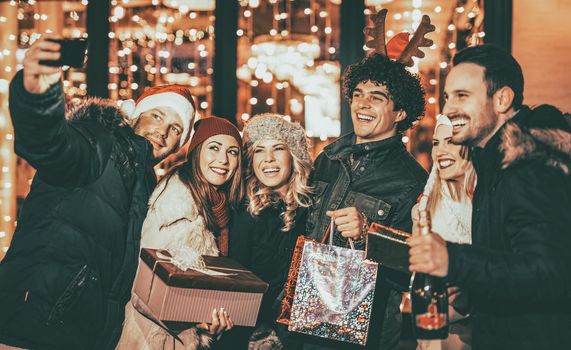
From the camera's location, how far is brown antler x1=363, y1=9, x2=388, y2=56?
4.10 metres

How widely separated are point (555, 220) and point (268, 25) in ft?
15.3

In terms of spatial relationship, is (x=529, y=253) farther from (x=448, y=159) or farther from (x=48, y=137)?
(x=48, y=137)

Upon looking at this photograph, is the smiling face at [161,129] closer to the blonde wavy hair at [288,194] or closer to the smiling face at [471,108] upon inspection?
the blonde wavy hair at [288,194]

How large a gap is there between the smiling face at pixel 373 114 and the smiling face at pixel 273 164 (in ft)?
1.71

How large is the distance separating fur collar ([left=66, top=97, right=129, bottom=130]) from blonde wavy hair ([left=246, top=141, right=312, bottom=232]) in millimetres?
1074

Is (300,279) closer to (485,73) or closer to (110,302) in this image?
(110,302)

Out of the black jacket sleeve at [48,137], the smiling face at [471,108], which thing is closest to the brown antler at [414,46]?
the smiling face at [471,108]

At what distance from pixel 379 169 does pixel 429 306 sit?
143 cm

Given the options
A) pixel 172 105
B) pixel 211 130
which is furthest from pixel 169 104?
pixel 211 130

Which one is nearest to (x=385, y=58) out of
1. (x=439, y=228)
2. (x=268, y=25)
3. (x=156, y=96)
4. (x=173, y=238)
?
(x=439, y=228)

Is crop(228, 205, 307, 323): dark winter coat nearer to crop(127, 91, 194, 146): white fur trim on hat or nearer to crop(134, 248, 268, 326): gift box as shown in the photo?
crop(134, 248, 268, 326): gift box

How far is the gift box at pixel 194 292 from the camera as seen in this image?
323cm

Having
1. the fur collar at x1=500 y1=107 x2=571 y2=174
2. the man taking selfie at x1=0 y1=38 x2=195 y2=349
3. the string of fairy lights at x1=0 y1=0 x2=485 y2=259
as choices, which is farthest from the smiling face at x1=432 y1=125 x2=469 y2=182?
the string of fairy lights at x1=0 y1=0 x2=485 y2=259

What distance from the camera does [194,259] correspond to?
11.1ft
